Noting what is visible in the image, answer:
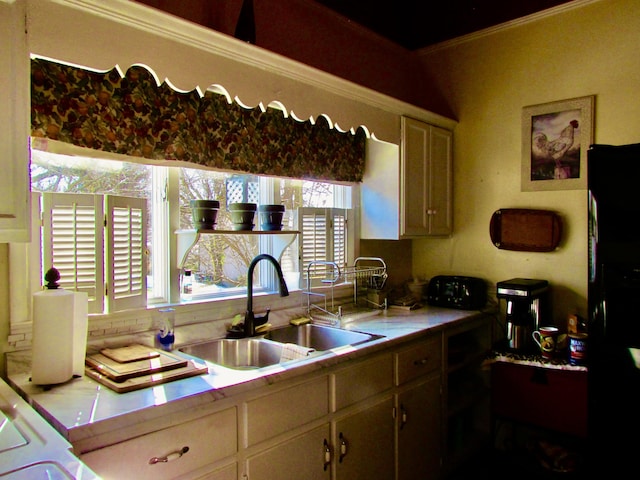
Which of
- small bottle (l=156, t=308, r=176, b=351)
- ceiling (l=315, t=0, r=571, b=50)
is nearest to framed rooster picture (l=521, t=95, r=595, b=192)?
ceiling (l=315, t=0, r=571, b=50)

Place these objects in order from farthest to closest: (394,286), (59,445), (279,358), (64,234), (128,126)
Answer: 1. (394,286)
2. (279,358)
3. (128,126)
4. (64,234)
5. (59,445)

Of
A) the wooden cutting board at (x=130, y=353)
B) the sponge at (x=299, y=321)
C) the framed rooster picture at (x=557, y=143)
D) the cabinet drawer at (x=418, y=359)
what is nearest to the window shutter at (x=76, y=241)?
the wooden cutting board at (x=130, y=353)

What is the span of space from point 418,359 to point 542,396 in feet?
2.37

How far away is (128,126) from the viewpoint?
1840 millimetres

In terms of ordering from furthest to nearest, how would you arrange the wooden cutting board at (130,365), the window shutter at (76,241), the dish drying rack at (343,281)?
the dish drying rack at (343,281)
the window shutter at (76,241)
the wooden cutting board at (130,365)

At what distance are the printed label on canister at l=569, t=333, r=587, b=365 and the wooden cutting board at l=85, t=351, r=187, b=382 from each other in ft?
6.27

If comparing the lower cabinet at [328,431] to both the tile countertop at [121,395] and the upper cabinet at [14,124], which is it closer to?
the tile countertop at [121,395]

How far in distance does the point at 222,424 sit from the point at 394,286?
6.55 ft

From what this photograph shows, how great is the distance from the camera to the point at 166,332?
6.19 feet

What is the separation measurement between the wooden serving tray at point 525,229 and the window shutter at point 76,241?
233cm

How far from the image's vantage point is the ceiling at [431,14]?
275 cm

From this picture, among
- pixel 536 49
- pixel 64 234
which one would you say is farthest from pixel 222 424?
pixel 536 49

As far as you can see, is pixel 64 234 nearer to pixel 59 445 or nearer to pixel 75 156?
pixel 75 156

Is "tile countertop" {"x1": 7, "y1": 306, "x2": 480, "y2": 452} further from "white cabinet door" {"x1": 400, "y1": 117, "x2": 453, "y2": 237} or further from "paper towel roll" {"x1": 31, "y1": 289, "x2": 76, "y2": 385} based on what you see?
"white cabinet door" {"x1": 400, "y1": 117, "x2": 453, "y2": 237}
